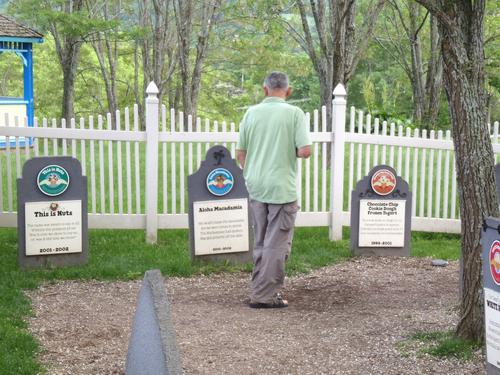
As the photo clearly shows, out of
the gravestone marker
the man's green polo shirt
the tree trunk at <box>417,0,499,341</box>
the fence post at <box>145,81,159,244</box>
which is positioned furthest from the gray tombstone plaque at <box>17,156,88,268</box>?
the gravestone marker

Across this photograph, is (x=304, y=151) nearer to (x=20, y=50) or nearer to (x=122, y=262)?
(x=122, y=262)

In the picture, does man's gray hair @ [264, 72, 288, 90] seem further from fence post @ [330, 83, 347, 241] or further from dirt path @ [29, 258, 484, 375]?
fence post @ [330, 83, 347, 241]

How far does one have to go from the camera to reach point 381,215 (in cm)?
920

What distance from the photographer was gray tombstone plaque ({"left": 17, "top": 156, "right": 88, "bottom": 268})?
8352 mm

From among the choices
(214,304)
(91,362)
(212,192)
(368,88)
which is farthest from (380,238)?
(368,88)

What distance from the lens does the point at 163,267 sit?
8.45 meters

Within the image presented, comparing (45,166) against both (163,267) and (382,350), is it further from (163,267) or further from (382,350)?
(382,350)

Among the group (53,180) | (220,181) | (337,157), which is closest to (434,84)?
(337,157)

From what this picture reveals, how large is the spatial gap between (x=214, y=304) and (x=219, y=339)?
118cm

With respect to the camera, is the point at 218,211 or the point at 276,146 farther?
the point at 218,211

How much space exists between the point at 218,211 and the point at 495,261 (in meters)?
4.59

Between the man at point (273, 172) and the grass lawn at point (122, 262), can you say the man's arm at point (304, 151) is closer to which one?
the man at point (273, 172)

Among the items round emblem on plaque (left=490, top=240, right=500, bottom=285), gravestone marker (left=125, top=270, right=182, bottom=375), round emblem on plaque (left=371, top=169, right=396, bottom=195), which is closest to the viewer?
gravestone marker (left=125, top=270, right=182, bottom=375)

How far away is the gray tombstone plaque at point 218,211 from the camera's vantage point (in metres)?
8.62
